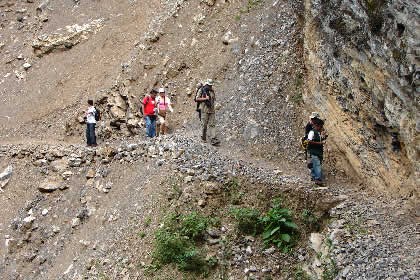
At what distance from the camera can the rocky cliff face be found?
8.20m

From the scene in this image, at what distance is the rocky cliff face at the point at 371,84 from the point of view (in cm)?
820

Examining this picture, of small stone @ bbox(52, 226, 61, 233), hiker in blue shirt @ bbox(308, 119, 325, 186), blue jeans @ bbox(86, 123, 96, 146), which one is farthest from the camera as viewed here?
blue jeans @ bbox(86, 123, 96, 146)

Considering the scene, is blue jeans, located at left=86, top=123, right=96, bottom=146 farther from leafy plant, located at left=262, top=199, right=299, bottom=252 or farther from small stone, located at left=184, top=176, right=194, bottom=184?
leafy plant, located at left=262, top=199, right=299, bottom=252

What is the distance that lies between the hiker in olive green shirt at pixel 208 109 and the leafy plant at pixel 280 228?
13.9 ft

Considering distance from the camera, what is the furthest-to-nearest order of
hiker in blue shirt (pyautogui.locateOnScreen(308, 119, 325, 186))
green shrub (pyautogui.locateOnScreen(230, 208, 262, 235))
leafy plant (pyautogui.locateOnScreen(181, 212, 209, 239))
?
hiker in blue shirt (pyautogui.locateOnScreen(308, 119, 325, 186))
leafy plant (pyautogui.locateOnScreen(181, 212, 209, 239))
green shrub (pyautogui.locateOnScreen(230, 208, 262, 235))

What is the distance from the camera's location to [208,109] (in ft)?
41.8

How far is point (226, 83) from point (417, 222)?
8987mm

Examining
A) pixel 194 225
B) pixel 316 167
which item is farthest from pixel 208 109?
pixel 194 225

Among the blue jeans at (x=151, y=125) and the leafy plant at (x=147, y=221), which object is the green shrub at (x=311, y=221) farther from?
the blue jeans at (x=151, y=125)

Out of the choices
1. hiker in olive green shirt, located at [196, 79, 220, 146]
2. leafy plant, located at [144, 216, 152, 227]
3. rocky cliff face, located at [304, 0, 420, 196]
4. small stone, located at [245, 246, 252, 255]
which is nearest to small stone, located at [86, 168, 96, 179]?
hiker in olive green shirt, located at [196, 79, 220, 146]

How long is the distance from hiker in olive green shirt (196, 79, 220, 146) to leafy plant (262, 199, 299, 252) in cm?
423

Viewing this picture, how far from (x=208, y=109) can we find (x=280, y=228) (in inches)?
187

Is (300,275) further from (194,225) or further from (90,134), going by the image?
(90,134)

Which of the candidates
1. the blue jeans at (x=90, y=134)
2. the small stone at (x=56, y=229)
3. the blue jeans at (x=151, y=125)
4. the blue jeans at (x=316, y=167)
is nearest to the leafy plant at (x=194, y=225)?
the blue jeans at (x=316, y=167)
